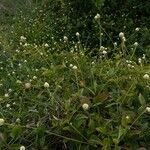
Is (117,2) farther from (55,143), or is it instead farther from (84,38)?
(55,143)

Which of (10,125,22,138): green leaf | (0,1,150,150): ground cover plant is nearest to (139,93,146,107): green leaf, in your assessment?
(0,1,150,150): ground cover plant

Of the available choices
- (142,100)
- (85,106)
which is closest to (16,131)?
(85,106)

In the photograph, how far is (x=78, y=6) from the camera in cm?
700

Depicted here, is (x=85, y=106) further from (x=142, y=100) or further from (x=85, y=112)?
(x=142, y=100)

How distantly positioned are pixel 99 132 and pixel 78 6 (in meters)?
4.59

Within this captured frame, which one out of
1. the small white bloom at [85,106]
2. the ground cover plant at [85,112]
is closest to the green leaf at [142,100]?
the ground cover plant at [85,112]

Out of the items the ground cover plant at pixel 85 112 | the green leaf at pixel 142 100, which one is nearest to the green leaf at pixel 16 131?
the ground cover plant at pixel 85 112

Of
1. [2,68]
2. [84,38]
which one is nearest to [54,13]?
[84,38]

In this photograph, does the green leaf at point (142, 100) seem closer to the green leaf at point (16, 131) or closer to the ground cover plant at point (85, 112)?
the ground cover plant at point (85, 112)

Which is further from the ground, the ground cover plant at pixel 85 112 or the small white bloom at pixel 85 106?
the small white bloom at pixel 85 106

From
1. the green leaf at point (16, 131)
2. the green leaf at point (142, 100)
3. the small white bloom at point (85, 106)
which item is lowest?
the green leaf at point (16, 131)

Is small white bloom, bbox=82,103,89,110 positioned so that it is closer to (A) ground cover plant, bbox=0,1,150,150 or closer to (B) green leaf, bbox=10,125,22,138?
(A) ground cover plant, bbox=0,1,150,150

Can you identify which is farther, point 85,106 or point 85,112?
point 85,112

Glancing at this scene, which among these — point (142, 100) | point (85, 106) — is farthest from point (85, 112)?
point (142, 100)
